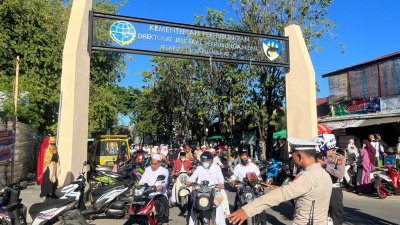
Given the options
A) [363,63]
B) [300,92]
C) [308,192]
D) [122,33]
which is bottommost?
[308,192]

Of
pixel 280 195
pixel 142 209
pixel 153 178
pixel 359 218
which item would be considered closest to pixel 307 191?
pixel 280 195

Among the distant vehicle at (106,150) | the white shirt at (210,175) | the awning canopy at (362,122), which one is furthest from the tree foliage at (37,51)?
the awning canopy at (362,122)

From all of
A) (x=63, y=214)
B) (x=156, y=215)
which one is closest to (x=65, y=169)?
(x=63, y=214)

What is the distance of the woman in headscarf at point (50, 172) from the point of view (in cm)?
932

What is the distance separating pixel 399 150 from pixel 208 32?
9.70 meters

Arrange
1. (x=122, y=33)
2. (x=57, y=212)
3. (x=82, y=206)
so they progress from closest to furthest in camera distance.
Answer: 1. (x=57, y=212)
2. (x=82, y=206)
3. (x=122, y=33)

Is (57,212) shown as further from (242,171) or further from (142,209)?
(242,171)

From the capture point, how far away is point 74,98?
998 centimetres

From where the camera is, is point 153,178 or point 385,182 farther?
point 385,182

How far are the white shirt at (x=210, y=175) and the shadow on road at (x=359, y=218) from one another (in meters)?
3.20

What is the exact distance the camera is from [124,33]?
11.5m

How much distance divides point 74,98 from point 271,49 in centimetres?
783

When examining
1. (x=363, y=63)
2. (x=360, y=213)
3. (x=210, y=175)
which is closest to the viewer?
(x=210, y=175)

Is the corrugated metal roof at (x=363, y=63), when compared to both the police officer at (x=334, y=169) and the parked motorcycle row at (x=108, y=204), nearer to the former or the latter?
the police officer at (x=334, y=169)
